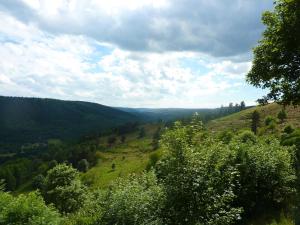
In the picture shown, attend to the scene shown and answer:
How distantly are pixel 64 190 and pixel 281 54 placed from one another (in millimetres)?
69550

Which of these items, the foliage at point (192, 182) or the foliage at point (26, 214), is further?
the foliage at point (26, 214)

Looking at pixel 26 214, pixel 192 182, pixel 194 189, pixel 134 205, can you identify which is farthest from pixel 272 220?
pixel 26 214

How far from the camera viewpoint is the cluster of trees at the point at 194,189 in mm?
22859

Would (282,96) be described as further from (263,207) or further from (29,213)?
(29,213)

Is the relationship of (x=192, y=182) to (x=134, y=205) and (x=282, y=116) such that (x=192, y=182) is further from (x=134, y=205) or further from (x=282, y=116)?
(x=282, y=116)

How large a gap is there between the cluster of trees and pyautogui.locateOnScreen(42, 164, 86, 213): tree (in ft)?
119

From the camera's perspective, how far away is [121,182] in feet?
121

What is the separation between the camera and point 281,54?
2789 cm

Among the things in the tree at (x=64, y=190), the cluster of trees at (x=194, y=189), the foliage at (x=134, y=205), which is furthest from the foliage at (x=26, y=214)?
the tree at (x=64, y=190)

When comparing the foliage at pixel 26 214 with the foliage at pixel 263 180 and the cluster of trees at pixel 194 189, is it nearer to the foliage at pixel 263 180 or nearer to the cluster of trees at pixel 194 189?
the cluster of trees at pixel 194 189

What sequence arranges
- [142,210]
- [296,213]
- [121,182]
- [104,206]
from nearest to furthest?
1. [296,213]
2. [142,210]
3. [104,206]
4. [121,182]

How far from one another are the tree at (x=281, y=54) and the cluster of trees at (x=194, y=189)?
19.6ft

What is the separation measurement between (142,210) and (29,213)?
23.8 meters

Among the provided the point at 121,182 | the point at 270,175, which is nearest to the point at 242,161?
the point at 270,175
